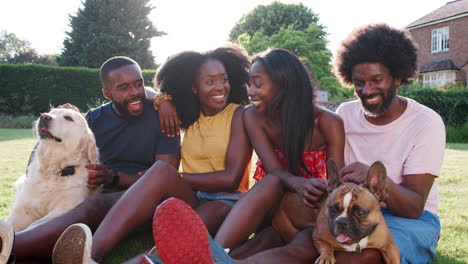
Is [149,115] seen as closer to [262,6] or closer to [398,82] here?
[398,82]

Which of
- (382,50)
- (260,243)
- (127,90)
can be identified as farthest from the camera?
(127,90)

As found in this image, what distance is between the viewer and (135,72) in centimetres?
421

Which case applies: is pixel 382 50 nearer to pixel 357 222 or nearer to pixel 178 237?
pixel 357 222

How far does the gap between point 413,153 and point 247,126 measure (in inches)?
52.7

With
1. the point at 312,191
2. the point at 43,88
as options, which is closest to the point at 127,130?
the point at 312,191

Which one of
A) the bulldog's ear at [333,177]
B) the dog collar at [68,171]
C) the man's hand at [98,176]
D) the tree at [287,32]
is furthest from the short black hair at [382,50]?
the tree at [287,32]

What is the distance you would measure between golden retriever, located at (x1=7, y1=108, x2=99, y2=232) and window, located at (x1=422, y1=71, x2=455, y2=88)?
32.2m

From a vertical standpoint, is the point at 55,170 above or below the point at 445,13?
below

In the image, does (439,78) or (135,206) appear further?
(439,78)

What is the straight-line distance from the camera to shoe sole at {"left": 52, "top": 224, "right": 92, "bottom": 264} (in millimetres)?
2342

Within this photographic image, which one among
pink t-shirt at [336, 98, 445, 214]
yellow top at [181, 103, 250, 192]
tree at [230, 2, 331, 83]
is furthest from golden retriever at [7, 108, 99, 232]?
tree at [230, 2, 331, 83]

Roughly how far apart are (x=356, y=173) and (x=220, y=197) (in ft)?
3.96

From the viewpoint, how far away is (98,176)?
368 cm

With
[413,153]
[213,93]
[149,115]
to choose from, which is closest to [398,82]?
[413,153]
